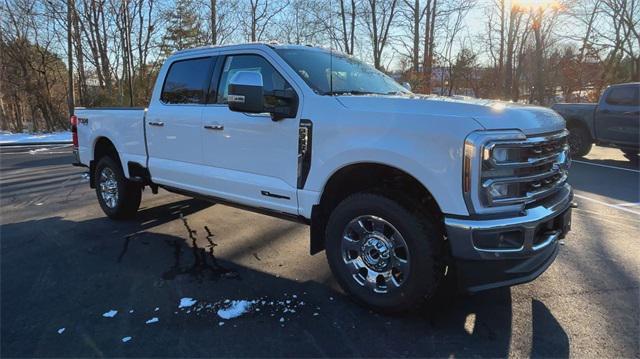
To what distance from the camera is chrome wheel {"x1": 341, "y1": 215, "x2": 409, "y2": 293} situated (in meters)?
3.23

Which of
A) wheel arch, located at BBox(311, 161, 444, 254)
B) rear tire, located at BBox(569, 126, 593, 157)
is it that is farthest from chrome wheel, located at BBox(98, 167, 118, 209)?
rear tire, located at BBox(569, 126, 593, 157)

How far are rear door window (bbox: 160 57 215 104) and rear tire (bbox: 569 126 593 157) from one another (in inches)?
410

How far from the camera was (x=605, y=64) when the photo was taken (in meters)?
33.2

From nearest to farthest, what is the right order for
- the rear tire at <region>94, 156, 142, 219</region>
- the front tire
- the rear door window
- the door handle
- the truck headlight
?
1. the truck headlight
2. the front tire
3. the door handle
4. the rear door window
5. the rear tire at <region>94, 156, 142, 219</region>

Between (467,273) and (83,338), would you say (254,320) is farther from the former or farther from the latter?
(467,273)

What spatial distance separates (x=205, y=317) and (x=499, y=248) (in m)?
2.08

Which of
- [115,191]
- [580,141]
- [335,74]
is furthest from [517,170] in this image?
[580,141]

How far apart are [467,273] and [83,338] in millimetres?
2561

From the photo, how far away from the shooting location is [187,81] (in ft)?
16.1

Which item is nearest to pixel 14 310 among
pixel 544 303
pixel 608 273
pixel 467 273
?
pixel 467 273

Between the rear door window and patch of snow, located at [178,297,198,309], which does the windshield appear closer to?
the rear door window

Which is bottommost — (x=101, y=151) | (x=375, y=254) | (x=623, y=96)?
(x=375, y=254)

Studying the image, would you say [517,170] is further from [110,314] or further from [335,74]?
[110,314]

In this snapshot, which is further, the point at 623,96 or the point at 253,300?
the point at 623,96
